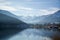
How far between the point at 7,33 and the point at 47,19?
70cm

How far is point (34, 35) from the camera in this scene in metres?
2.34

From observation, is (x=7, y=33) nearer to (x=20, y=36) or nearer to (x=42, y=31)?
(x=20, y=36)

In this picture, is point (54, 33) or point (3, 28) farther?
point (54, 33)

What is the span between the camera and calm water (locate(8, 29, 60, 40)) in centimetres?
228

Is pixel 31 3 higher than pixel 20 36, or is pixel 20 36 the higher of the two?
pixel 31 3

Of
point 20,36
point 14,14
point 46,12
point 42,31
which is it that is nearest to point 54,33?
point 42,31

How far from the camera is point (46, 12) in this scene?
Answer: 7.90 ft

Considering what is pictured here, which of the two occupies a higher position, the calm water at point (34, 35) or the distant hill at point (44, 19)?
the distant hill at point (44, 19)

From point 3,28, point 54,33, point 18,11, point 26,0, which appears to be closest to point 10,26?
point 3,28

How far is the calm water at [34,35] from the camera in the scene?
2.28 meters

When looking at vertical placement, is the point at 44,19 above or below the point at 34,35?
above

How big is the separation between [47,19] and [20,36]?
1.76 ft

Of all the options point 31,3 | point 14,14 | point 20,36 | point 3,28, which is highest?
point 31,3

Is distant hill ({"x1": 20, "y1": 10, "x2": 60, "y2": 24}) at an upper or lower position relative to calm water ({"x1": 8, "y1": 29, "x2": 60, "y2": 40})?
upper
